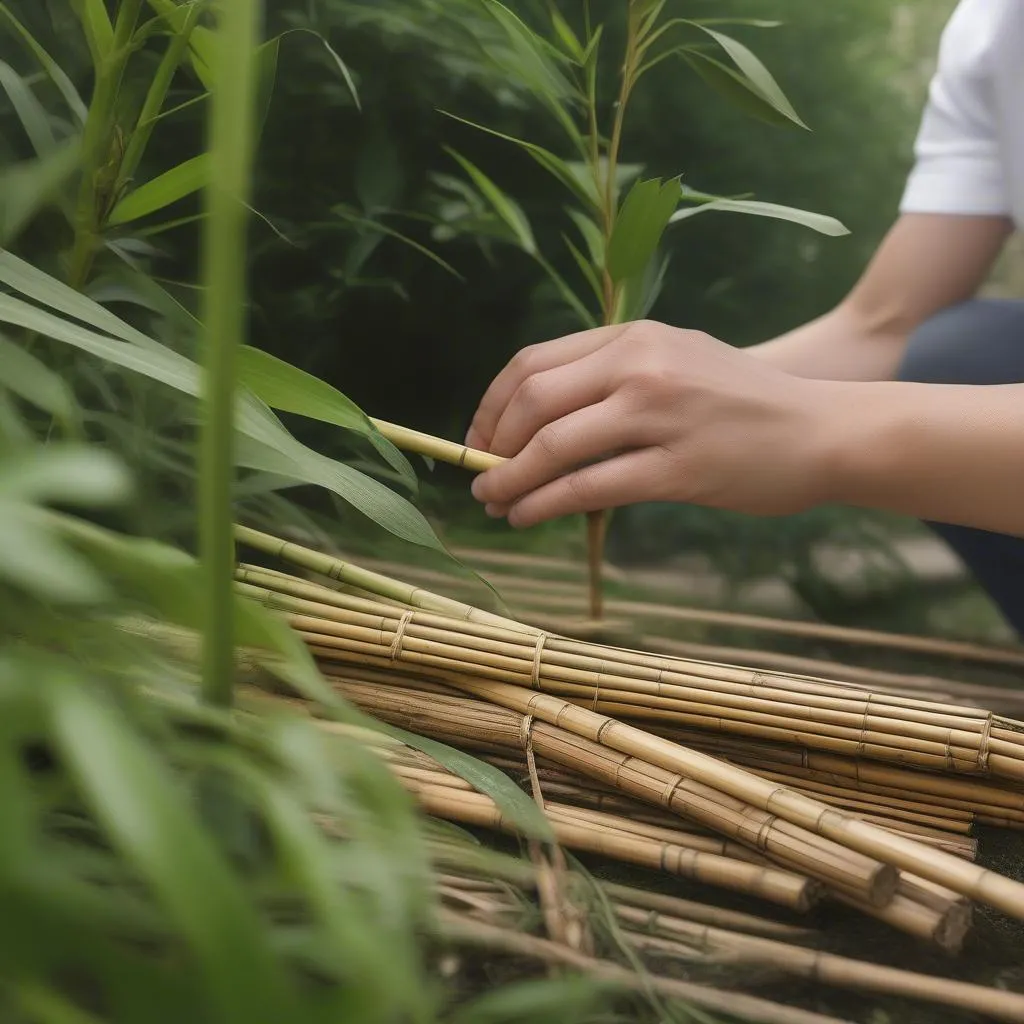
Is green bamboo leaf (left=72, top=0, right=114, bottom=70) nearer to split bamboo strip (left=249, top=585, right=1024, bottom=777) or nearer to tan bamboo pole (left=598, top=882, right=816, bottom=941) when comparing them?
split bamboo strip (left=249, top=585, right=1024, bottom=777)

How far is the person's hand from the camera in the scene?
1.84ft

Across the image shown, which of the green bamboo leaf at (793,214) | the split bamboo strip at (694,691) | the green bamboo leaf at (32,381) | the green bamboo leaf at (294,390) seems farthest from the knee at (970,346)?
the green bamboo leaf at (32,381)

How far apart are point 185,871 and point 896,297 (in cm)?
89

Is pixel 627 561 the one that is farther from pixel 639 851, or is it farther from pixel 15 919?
pixel 15 919

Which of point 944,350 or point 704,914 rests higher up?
point 944,350

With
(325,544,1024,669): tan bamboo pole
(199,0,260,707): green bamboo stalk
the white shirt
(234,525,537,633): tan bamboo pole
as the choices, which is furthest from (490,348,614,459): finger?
the white shirt

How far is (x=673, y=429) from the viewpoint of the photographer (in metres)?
0.56

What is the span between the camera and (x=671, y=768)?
1.37 feet

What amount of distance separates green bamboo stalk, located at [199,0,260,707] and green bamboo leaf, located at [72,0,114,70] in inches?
10.4

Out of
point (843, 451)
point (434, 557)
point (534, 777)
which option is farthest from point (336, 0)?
point (534, 777)

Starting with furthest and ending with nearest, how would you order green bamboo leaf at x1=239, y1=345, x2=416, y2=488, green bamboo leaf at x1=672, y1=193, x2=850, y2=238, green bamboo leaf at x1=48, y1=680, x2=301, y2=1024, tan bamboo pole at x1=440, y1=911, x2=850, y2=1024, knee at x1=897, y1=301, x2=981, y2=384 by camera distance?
knee at x1=897, y1=301, x2=981, y2=384 → green bamboo leaf at x1=672, y1=193, x2=850, y2=238 → green bamboo leaf at x1=239, y1=345, x2=416, y2=488 → tan bamboo pole at x1=440, y1=911, x2=850, y2=1024 → green bamboo leaf at x1=48, y1=680, x2=301, y2=1024

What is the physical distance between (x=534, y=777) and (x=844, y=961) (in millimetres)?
139

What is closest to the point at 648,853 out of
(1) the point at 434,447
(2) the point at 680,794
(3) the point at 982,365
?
(2) the point at 680,794

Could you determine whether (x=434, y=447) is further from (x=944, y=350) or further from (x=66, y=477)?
(x=944, y=350)
